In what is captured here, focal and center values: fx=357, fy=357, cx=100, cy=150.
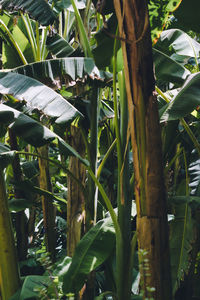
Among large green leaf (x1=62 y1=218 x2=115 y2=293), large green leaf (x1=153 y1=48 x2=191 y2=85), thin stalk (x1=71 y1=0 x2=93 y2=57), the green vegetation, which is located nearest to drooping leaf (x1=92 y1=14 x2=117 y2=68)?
the green vegetation

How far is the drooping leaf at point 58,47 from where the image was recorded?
3.19 meters

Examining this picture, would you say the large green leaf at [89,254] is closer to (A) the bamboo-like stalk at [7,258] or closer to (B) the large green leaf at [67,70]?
(A) the bamboo-like stalk at [7,258]

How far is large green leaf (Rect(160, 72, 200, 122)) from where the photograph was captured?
2188mm

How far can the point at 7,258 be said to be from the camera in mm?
2770

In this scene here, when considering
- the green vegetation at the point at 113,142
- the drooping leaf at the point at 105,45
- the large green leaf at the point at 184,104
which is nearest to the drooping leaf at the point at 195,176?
the green vegetation at the point at 113,142

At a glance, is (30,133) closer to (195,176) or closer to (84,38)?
(84,38)

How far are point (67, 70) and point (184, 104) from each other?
1005mm

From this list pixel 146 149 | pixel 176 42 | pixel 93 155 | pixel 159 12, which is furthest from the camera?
pixel 176 42

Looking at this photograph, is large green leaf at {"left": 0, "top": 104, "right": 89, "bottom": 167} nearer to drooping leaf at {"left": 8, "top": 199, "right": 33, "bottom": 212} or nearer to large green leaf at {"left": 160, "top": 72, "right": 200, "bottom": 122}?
large green leaf at {"left": 160, "top": 72, "right": 200, "bottom": 122}

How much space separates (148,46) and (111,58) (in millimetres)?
1088

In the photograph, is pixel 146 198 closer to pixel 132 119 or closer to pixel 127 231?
pixel 132 119

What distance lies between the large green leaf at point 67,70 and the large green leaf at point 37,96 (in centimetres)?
16

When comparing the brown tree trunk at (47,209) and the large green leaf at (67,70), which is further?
the brown tree trunk at (47,209)

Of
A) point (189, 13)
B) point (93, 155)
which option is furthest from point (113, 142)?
point (189, 13)
